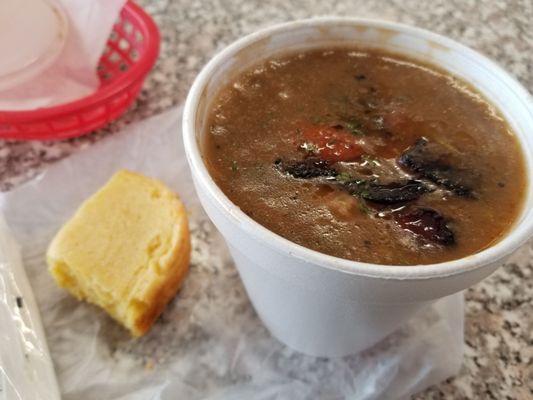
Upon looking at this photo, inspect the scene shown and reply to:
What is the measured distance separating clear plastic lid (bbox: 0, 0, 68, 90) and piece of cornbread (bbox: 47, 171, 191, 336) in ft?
1.16

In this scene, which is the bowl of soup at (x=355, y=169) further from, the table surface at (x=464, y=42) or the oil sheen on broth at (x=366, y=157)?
the table surface at (x=464, y=42)

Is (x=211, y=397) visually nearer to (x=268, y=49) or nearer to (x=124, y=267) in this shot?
(x=124, y=267)

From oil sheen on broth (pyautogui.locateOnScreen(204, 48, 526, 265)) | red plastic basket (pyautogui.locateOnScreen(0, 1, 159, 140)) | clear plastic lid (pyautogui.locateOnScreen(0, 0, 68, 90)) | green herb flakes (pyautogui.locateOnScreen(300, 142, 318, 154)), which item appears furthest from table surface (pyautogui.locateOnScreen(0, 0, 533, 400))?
green herb flakes (pyautogui.locateOnScreen(300, 142, 318, 154))

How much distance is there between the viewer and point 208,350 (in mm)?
940

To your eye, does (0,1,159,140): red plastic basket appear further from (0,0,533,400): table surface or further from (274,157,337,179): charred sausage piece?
(274,157,337,179): charred sausage piece

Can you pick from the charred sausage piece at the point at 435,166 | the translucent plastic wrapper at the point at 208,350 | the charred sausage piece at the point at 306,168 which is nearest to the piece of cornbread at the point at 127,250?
the translucent plastic wrapper at the point at 208,350

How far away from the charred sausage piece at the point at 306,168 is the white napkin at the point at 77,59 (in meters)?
0.65

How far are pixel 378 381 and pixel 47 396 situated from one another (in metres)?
0.49

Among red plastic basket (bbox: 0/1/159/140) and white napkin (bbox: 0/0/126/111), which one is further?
white napkin (bbox: 0/0/126/111)

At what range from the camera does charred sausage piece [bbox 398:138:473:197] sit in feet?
2.54

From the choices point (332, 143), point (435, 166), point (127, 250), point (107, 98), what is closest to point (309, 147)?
point (332, 143)

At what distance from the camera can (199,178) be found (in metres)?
0.71

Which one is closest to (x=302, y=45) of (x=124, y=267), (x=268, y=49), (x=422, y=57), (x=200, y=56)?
(x=268, y=49)

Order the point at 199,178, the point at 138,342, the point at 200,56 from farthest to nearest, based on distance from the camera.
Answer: the point at 200,56
the point at 138,342
the point at 199,178
